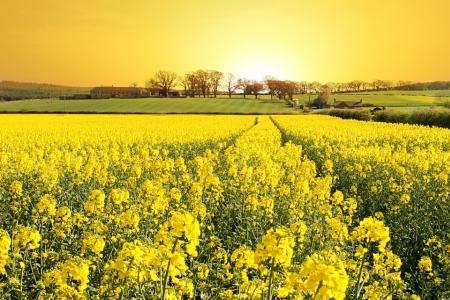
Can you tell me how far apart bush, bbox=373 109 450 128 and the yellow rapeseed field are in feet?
78.6

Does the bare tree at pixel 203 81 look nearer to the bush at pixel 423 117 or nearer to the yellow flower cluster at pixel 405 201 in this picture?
the bush at pixel 423 117


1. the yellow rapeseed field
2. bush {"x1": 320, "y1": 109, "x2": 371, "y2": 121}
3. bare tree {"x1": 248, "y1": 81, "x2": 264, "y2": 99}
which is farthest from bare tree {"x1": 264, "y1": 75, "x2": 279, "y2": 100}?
the yellow rapeseed field

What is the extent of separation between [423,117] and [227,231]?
38.6 metres

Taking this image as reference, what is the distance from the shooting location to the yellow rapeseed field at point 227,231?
4023 mm

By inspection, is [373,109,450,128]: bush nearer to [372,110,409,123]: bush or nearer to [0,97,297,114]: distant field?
[372,110,409,123]: bush

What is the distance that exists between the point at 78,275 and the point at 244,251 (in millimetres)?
1538

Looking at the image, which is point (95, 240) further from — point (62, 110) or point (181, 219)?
point (62, 110)

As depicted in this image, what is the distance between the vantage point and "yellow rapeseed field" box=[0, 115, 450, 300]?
402 cm

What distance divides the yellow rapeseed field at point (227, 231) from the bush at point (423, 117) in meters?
24.0

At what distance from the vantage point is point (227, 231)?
28.3ft

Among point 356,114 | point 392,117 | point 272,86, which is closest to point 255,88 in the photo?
point 272,86

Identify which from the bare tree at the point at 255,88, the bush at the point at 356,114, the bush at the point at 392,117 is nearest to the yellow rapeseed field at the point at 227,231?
the bush at the point at 392,117

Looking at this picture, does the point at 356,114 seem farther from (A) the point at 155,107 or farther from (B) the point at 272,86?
(B) the point at 272,86

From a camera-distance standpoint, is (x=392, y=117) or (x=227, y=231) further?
(x=392, y=117)
